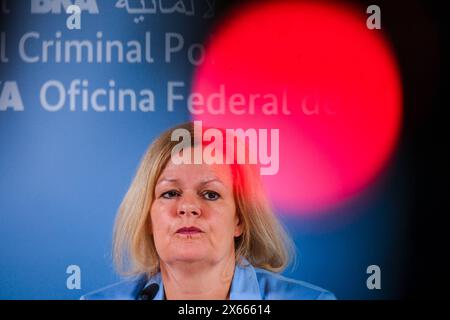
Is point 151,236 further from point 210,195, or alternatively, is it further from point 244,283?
point 244,283

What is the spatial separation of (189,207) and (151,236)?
21 cm

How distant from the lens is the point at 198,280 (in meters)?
2.25

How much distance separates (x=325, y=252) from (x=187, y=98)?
871mm

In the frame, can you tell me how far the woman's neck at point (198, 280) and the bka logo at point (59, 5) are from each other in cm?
113

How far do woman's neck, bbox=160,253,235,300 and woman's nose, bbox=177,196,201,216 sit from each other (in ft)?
0.74

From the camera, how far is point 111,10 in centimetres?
228

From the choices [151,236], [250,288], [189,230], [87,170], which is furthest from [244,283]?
[87,170]

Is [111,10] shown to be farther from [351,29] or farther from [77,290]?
[77,290]

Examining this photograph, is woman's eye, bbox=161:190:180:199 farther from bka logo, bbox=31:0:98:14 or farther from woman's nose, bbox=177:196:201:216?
bka logo, bbox=31:0:98:14

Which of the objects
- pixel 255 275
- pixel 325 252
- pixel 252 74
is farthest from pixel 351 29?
pixel 255 275

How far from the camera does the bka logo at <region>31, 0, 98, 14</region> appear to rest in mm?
2283

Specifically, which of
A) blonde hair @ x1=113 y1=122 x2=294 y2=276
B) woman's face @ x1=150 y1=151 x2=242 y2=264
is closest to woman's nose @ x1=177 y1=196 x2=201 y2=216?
woman's face @ x1=150 y1=151 x2=242 y2=264

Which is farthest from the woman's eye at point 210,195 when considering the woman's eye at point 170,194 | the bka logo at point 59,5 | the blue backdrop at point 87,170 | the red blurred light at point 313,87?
the bka logo at point 59,5
